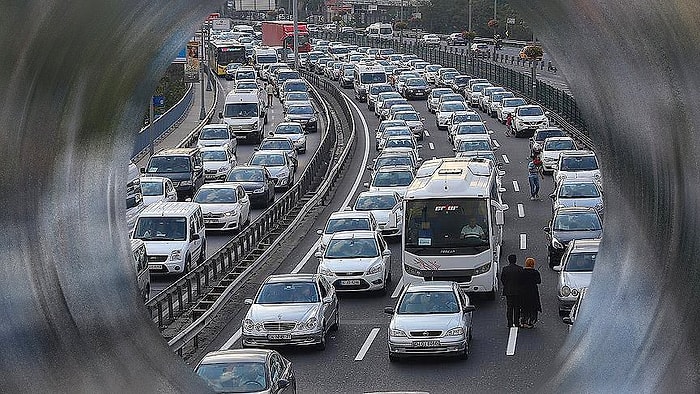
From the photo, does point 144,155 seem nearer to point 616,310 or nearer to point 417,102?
point 417,102

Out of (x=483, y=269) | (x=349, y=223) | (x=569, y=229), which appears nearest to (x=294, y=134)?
(x=349, y=223)

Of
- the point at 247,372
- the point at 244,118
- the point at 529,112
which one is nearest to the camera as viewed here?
the point at 247,372

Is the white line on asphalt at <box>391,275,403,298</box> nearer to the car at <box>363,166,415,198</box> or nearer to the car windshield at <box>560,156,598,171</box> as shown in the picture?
the car at <box>363,166,415,198</box>

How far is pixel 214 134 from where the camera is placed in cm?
6244

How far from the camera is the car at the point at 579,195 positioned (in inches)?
1613

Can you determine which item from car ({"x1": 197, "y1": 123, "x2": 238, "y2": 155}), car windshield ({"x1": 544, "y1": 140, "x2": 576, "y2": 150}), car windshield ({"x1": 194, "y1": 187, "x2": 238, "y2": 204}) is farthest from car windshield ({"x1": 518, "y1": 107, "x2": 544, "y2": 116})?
car windshield ({"x1": 194, "y1": 187, "x2": 238, "y2": 204})

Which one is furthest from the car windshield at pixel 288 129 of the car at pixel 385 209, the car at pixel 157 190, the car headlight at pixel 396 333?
the car headlight at pixel 396 333

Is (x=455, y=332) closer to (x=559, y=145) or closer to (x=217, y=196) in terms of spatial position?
(x=217, y=196)

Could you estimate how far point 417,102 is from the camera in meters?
89.9

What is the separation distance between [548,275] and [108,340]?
69.2ft

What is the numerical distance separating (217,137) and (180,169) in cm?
1282

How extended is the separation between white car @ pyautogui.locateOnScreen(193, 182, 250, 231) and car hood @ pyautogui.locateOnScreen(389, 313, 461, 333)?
15.9 m

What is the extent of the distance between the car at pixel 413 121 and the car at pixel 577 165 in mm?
18450

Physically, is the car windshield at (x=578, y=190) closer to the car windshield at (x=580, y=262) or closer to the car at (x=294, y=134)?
the car windshield at (x=580, y=262)
